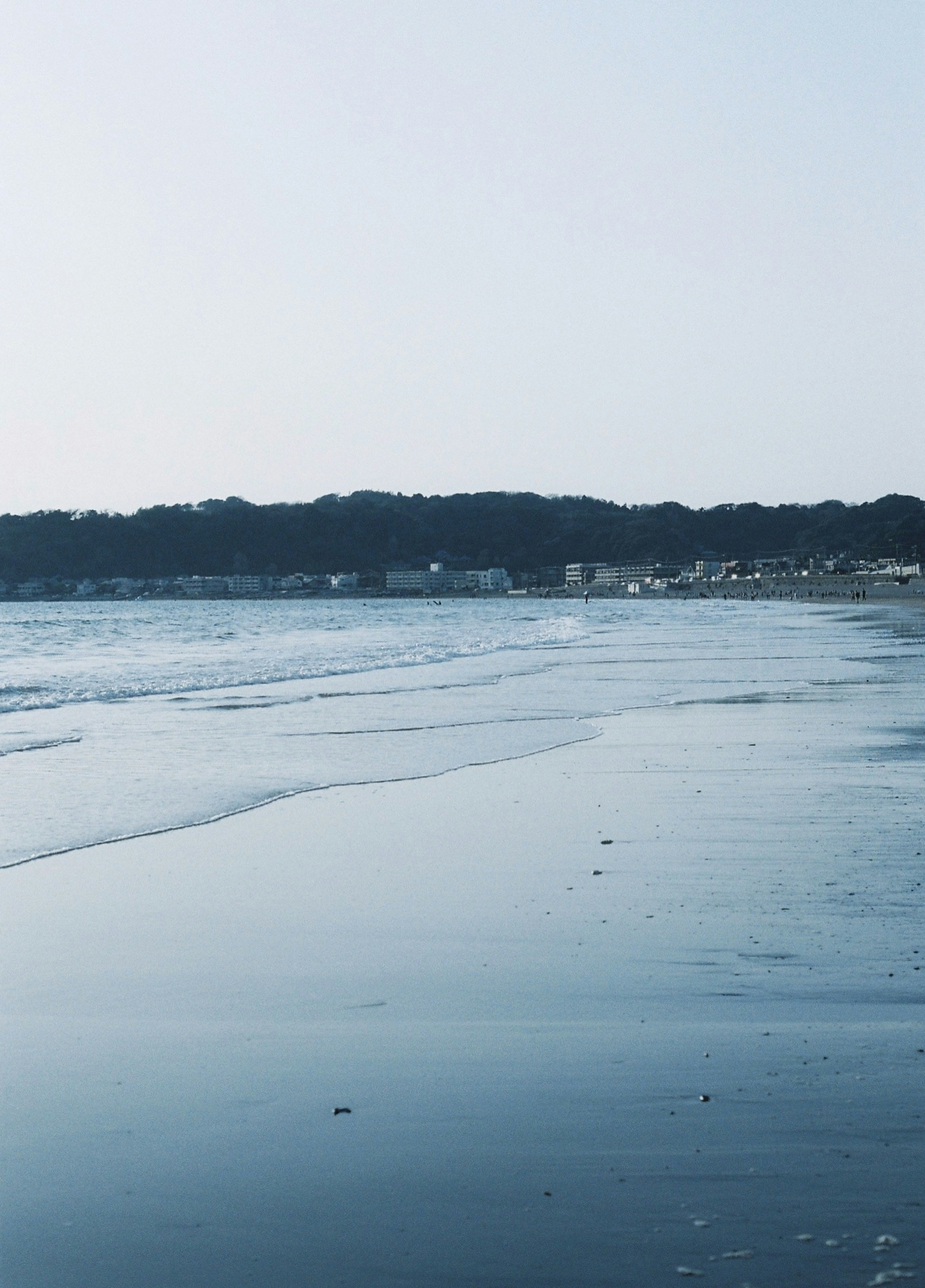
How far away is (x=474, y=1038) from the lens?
15.0ft

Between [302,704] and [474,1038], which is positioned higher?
[474,1038]

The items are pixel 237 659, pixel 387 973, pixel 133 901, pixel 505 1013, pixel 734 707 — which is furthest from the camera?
pixel 237 659

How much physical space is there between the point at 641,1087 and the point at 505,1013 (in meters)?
0.87

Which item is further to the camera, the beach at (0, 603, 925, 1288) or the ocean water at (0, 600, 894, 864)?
the ocean water at (0, 600, 894, 864)

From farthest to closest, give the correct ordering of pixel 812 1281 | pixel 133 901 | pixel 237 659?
pixel 237 659
pixel 133 901
pixel 812 1281

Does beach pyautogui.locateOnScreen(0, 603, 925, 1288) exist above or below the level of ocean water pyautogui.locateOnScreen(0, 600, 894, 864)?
above

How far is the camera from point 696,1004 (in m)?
4.88

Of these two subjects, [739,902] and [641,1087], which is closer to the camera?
[641,1087]

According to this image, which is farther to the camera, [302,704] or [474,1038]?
[302,704]

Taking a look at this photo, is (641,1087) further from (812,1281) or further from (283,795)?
(283,795)

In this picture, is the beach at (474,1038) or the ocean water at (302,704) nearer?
the beach at (474,1038)

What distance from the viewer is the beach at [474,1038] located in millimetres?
3164

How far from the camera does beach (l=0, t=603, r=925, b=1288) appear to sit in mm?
3164

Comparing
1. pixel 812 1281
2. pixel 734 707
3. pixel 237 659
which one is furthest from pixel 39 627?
pixel 812 1281
